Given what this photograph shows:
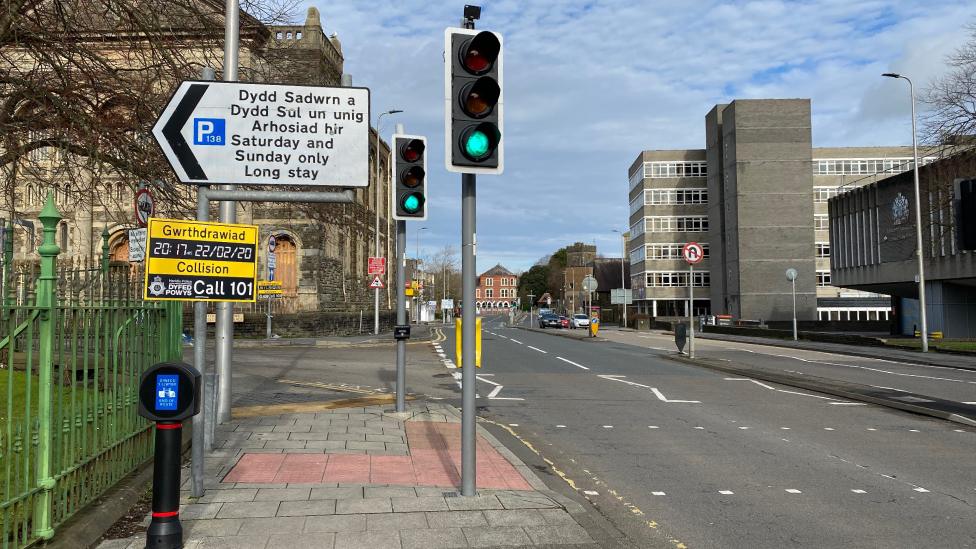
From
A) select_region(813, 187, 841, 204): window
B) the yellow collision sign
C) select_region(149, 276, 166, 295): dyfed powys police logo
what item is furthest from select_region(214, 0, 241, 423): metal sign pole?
select_region(813, 187, 841, 204): window

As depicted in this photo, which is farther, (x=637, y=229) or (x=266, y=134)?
(x=637, y=229)

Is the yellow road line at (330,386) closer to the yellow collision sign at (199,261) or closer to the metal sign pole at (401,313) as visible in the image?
the metal sign pole at (401,313)

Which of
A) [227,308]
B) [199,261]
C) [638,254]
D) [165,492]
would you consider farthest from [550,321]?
[165,492]

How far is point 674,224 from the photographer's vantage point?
3086 inches

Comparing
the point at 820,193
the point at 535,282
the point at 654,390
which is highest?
the point at 820,193

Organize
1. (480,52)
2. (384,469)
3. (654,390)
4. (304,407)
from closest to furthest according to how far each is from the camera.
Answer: (480,52) < (384,469) < (304,407) < (654,390)

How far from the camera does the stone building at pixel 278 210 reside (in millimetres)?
10234

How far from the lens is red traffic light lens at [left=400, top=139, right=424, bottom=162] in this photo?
9.45 m

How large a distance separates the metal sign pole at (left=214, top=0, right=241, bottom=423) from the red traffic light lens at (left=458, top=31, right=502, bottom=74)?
14.4ft

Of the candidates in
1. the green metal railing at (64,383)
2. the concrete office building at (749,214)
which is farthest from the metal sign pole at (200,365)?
the concrete office building at (749,214)

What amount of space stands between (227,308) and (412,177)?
300 centimetres

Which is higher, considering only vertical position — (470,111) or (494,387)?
(470,111)

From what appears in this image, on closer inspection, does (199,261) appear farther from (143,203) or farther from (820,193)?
(820,193)

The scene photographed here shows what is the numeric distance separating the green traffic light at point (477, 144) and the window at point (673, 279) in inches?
2932
